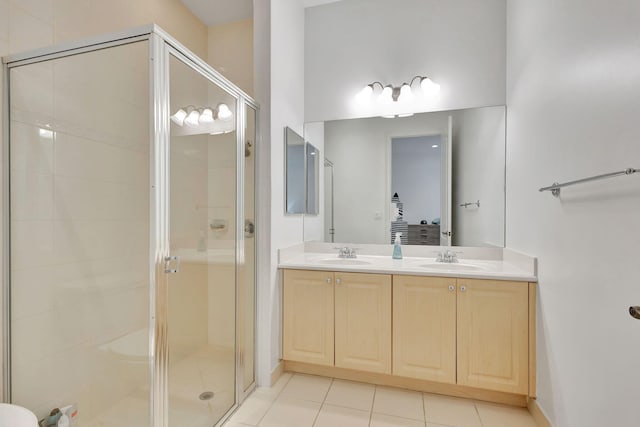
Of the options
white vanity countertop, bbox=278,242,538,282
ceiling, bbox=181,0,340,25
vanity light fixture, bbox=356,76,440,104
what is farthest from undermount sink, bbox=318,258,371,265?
ceiling, bbox=181,0,340,25

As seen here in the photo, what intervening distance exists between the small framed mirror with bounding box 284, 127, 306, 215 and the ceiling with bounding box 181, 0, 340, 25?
114 centimetres

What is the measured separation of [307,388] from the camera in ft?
6.54

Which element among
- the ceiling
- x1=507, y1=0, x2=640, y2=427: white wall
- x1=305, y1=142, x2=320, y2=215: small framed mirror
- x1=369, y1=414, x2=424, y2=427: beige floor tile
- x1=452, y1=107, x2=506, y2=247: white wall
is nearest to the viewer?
x1=507, y1=0, x2=640, y2=427: white wall

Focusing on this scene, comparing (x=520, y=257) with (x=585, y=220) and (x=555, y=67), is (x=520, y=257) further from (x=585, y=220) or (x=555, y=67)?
(x=555, y=67)

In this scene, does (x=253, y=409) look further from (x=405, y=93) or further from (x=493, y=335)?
(x=405, y=93)

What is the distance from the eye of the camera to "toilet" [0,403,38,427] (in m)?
1.10

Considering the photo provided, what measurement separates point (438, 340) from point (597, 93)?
1.43 metres

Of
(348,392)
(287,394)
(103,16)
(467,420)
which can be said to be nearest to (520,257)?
(467,420)

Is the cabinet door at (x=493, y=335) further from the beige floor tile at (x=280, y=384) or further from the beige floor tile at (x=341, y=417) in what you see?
the beige floor tile at (x=280, y=384)

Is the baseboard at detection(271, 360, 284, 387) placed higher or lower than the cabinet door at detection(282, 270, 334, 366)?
lower

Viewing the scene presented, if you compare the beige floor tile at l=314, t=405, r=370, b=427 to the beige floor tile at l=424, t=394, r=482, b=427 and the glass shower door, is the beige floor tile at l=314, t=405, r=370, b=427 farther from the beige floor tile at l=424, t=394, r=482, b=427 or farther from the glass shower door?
the glass shower door

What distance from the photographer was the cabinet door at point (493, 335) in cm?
169

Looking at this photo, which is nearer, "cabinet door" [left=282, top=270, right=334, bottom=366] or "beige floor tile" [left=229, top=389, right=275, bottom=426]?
"beige floor tile" [left=229, top=389, right=275, bottom=426]

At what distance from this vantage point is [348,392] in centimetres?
195
